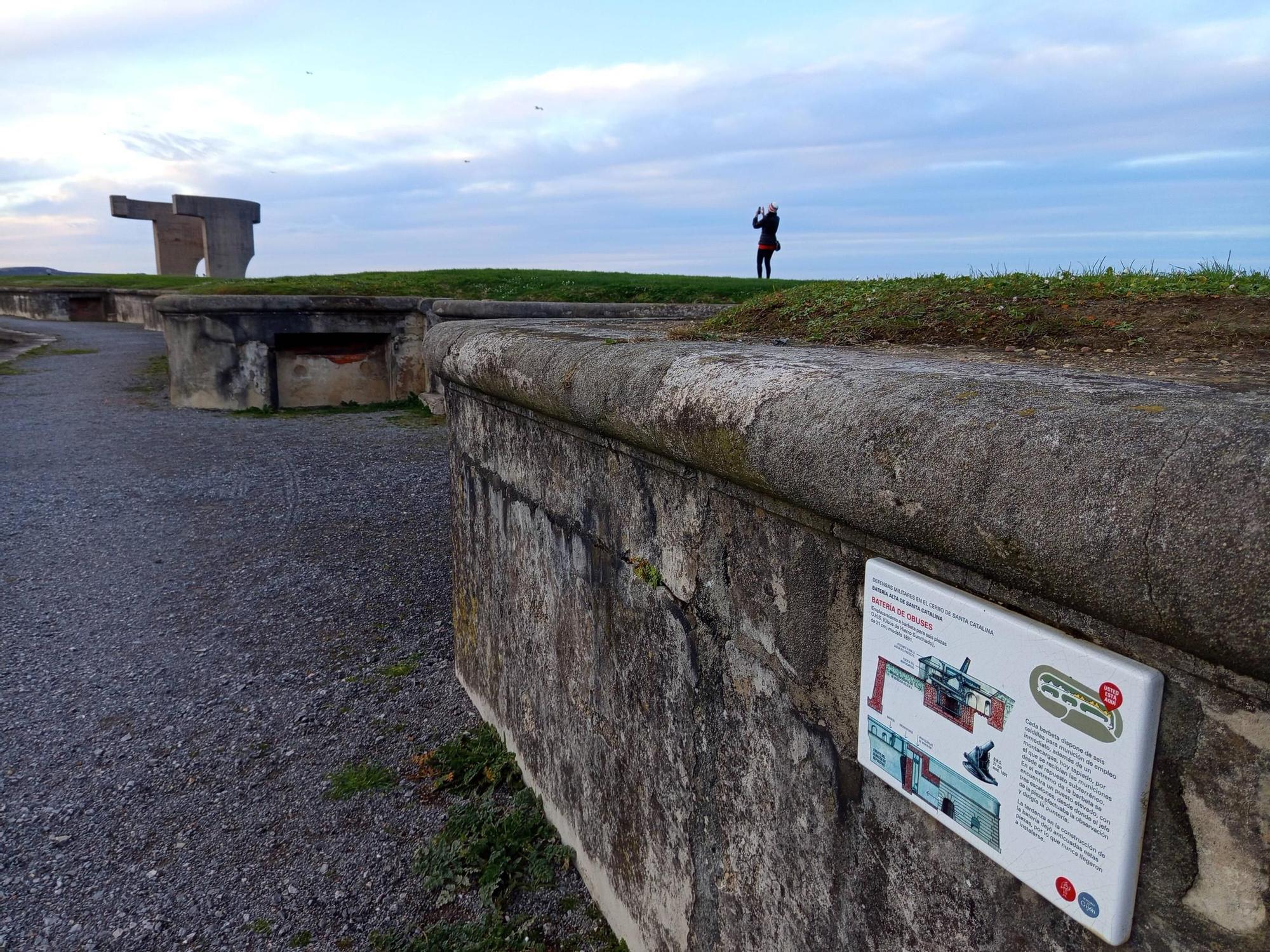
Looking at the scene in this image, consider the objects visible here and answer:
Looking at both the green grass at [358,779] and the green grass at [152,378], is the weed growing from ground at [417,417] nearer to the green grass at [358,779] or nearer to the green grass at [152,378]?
the green grass at [152,378]

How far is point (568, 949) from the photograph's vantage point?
8.16 feet

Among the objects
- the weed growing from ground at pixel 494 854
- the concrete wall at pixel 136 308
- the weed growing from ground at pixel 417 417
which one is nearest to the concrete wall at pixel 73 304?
the concrete wall at pixel 136 308

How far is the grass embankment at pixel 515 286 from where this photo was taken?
1120 cm

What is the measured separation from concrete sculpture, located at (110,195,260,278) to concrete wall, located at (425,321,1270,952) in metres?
27.5

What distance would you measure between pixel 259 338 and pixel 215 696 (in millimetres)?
A: 7575

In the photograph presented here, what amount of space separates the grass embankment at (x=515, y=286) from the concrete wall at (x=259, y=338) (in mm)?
557

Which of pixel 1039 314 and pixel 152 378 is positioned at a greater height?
pixel 1039 314

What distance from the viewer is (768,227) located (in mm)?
14453

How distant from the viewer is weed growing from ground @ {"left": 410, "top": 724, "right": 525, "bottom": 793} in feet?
10.7

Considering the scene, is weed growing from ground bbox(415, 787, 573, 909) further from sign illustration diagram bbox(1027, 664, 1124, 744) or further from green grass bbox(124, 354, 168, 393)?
green grass bbox(124, 354, 168, 393)

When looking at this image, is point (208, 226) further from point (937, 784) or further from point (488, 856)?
point (937, 784)

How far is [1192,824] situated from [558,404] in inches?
68.3

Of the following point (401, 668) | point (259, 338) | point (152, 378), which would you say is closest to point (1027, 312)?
point (401, 668)

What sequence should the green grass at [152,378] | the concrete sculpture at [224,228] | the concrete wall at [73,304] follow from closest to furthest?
the green grass at [152,378] < the concrete wall at [73,304] < the concrete sculpture at [224,228]
